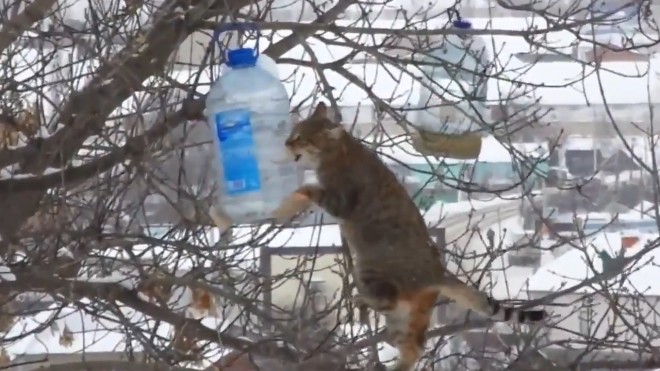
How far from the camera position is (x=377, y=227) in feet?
4.48

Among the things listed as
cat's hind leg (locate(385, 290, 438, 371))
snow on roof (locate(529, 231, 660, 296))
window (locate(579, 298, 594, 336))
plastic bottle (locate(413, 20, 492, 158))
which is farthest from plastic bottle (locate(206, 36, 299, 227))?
snow on roof (locate(529, 231, 660, 296))

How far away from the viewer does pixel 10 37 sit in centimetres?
160

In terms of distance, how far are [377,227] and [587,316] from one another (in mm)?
1552

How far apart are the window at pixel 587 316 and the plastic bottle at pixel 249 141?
127 centimetres

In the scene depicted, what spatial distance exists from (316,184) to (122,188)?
37.9 inches

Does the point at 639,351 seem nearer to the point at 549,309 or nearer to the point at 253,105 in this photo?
the point at 549,309

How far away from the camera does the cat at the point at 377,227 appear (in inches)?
53.6

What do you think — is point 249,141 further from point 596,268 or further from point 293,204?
point 596,268

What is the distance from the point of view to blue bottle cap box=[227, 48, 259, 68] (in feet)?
4.37

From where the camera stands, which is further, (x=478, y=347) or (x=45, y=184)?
(x=478, y=347)

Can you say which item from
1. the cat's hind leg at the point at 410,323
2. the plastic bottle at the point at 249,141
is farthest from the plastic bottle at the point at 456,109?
the cat's hind leg at the point at 410,323

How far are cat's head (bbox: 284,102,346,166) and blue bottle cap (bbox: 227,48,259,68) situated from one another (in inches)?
5.1

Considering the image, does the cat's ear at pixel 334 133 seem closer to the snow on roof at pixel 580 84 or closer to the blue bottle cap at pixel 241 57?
the blue bottle cap at pixel 241 57

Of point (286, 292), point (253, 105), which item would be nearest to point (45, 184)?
point (253, 105)
